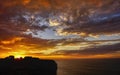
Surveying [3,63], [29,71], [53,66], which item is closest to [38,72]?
[29,71]

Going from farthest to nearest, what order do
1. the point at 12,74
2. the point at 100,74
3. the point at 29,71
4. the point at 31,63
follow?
1. the point at 100,74
2. the point at 31,63
3. the point at 29,71
4. the point at 12,74

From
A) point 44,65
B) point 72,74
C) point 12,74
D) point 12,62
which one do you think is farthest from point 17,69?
point 72,74

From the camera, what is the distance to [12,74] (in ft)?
217

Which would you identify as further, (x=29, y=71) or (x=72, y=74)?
(x=72, y=74)

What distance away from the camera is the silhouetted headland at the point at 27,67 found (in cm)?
6688

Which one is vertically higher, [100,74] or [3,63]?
[3,63]

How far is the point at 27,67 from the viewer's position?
234 feet

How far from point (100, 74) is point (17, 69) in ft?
450

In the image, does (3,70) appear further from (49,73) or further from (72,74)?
(72,74)

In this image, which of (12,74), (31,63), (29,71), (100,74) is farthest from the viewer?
(100,74)

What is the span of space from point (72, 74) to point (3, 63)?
126264 millimetres

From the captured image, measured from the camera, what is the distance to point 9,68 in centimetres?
6744

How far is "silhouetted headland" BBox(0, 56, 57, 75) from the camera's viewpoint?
6688cm

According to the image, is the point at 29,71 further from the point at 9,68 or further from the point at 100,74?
the point at 100,74
